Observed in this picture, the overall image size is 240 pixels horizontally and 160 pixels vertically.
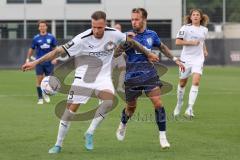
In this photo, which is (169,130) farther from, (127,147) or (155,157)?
(155,157)

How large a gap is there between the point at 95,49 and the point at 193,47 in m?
6.02

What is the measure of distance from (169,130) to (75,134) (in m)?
1.81

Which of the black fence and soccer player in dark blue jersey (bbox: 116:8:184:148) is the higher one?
soccer player in dark blue jersey (bbox: 116:8:184:148)

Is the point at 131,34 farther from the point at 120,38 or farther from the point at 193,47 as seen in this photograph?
the point at 193,47

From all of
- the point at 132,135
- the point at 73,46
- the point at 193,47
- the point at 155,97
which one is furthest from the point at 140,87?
the point at 193,47

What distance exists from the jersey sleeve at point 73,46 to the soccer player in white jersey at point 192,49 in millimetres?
5693

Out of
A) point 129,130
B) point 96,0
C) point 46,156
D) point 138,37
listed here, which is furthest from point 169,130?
point 96,0

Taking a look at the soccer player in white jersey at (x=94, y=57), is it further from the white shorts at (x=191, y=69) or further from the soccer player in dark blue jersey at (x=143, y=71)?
the white shorts at (x=191, y=69)

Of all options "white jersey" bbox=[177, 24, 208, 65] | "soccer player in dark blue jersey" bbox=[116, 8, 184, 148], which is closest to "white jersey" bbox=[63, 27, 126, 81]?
"soccer player in dark blue jersey" bbox=[116, 8, 184, 148]

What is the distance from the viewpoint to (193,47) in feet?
53.6

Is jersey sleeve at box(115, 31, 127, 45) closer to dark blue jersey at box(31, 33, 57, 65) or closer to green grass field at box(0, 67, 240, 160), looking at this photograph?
green grass field at box(0, 67, 240, 160)

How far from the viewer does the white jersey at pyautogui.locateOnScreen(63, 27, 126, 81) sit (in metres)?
10.6

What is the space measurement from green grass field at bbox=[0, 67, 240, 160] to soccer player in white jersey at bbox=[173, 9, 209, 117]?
0.62 m

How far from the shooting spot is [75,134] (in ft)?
41.9
